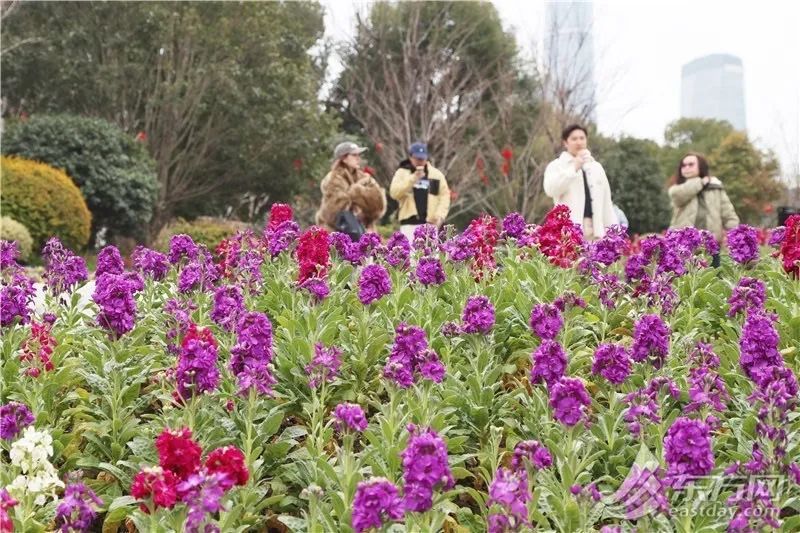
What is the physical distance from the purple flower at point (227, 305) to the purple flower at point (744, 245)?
326cm

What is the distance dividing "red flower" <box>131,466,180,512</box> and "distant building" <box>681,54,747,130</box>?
130490mm

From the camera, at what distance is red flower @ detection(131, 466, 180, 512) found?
261 cm

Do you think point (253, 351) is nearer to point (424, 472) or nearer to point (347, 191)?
point (424, 472)

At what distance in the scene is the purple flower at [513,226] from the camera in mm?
6719

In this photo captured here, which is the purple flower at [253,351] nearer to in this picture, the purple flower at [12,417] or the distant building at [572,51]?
the purple flower at [12,417]

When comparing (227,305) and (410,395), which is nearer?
(410,395)

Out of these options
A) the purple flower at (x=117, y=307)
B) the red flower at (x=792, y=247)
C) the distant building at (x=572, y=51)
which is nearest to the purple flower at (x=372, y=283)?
the purple flower at (x=117, y=307)

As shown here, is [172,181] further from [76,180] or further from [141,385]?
[141,385]

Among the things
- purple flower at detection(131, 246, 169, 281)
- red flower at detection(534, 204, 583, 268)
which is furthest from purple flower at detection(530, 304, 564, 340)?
purple flower at detection(131, 246, 169, 281)

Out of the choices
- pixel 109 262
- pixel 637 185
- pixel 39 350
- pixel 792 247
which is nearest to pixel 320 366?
pixel 39 350

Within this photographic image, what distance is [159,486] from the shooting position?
261 centimetres

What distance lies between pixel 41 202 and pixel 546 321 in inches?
536

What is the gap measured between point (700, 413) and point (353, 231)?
614 centimetres

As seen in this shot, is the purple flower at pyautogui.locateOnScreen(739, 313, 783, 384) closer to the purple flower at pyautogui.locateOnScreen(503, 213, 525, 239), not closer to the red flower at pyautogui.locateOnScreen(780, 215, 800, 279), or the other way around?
the red flower at pyautogui.locateOnScreen(780, 215, 800, 279)
